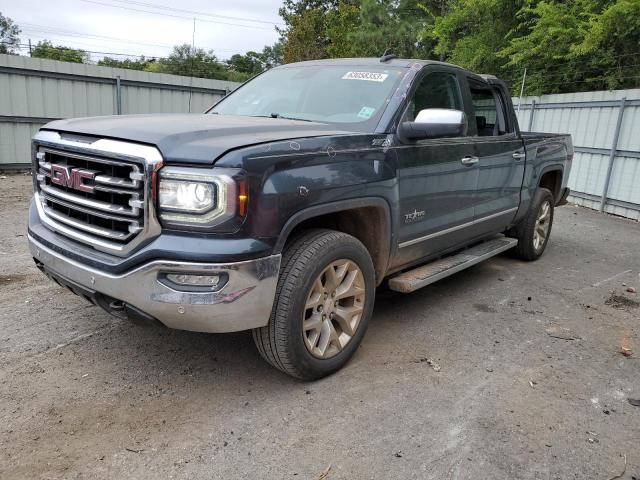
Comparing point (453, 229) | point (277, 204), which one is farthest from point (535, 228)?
point (277, 204)

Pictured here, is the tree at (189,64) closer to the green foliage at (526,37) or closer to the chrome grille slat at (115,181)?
the green foliage at (526,37)

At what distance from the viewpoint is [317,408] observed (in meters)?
3.00

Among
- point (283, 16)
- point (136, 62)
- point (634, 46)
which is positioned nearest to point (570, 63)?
point (634, 46)

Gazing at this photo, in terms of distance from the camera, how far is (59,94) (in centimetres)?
1142

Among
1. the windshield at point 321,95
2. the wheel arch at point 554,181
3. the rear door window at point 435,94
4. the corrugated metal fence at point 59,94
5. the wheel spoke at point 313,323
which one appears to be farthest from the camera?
the corrugated metal fence at point 59,94

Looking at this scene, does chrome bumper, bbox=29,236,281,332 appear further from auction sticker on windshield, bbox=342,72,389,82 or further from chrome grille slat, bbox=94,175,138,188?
auction sticker on windshield, bbox=342,72,389,82

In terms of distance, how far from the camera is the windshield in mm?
3793

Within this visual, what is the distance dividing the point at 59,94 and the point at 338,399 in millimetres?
A: 10820

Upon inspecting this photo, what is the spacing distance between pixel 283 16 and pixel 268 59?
106ft

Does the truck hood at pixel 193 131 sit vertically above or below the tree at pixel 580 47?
below

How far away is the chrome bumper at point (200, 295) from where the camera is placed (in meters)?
2.60

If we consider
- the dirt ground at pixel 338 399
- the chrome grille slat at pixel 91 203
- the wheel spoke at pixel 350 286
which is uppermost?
the chrome grille slat at pixel 91 203

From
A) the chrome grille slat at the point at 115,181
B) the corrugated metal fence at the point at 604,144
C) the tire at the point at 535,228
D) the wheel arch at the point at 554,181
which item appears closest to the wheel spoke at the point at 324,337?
the chrome grille slat at the point at 115,181

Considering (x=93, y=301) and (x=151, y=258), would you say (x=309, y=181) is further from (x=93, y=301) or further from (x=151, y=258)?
(x=93, y=301)
